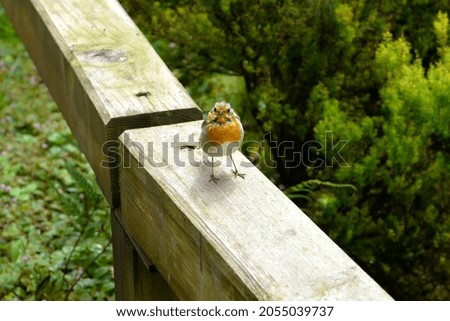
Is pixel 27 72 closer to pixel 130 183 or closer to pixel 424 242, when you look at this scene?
pixel 424 242

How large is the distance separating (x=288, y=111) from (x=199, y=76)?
723 mm

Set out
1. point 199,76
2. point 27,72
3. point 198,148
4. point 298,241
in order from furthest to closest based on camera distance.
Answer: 1. point 27,72
2. point 199,76
3. point 198,148
4. point 298,241

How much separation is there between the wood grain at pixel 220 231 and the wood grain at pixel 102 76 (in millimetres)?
75

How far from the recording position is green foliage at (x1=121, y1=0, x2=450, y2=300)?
3.06 m

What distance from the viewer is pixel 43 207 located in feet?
14.9

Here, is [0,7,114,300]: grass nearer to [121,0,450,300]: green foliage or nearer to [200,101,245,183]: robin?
[121,0,450,300]: green foliage

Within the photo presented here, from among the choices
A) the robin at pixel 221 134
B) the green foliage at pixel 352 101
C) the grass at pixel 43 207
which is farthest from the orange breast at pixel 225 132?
the grass at pixel 43 207

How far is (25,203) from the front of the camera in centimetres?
452

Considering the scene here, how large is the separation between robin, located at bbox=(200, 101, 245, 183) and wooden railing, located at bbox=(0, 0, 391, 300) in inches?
1.4

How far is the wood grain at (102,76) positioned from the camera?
1.83 meters

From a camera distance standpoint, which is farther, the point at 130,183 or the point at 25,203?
the point at 25,203

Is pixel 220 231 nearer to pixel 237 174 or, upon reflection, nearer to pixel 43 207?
pixel 237 174

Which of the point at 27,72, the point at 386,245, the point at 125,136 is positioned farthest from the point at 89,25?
the point at 27,72

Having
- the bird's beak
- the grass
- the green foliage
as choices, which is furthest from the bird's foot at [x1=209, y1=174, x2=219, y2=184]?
the grass
